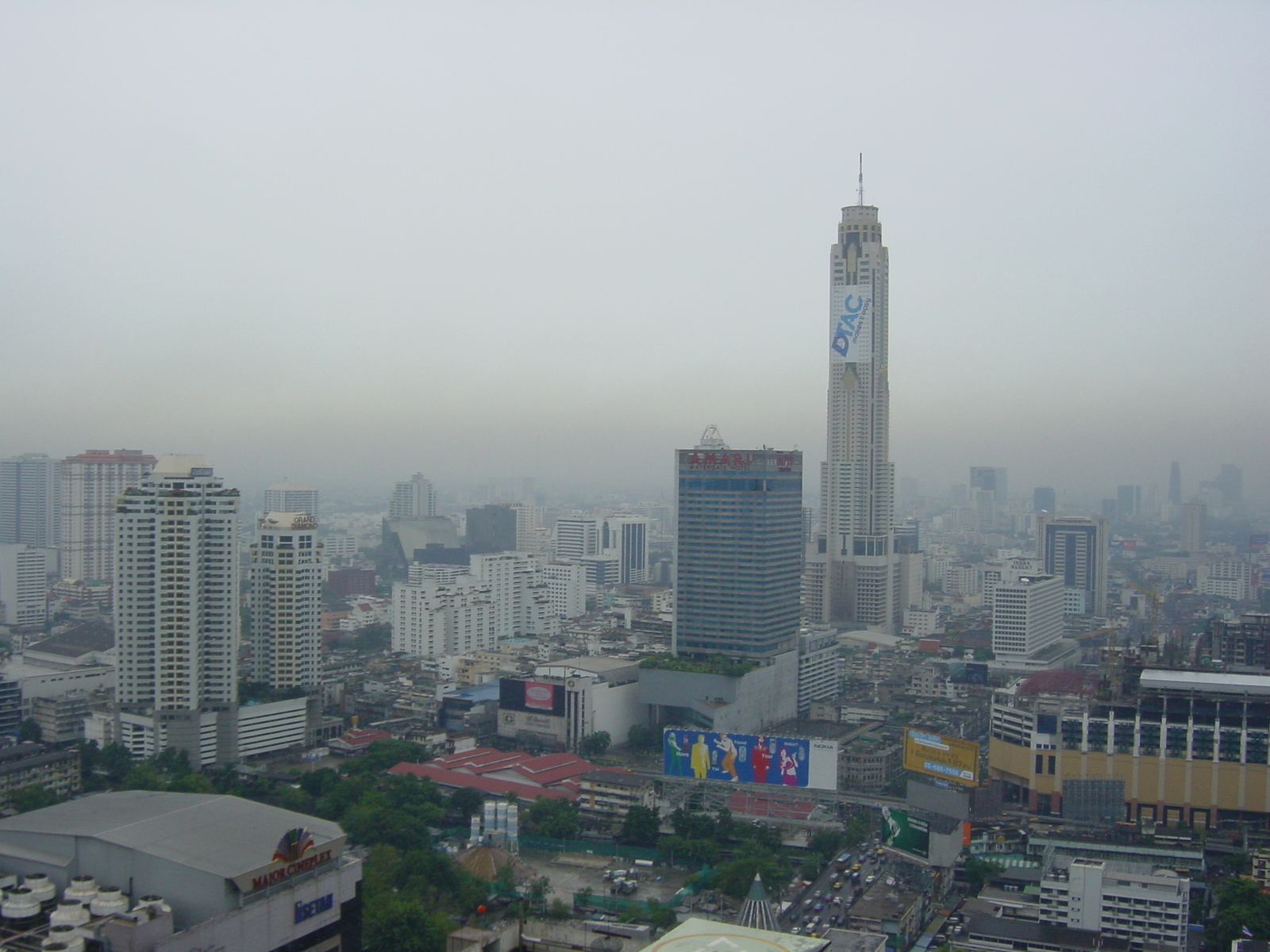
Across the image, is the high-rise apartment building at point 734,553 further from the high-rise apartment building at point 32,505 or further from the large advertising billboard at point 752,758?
the high-rise apartment building at point 32,505

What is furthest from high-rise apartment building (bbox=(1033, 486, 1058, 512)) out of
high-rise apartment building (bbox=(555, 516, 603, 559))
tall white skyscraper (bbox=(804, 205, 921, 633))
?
high-rise apartment building (bbox=(555, 516, 603, 559))

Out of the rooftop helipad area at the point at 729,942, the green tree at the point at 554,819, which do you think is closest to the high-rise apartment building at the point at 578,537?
the green tree at the point at 554,819

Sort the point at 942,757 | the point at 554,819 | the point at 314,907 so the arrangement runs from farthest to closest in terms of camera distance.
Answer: the point at 554,819, the point at 942,757, the point at 314,907

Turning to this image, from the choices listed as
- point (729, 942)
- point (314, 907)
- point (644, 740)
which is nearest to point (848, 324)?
point (644, 740)

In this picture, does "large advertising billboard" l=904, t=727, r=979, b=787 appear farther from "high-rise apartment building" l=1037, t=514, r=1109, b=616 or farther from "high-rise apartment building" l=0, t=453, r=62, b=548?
"high-rise apartment building" l=0, t=453, r=62, b=548

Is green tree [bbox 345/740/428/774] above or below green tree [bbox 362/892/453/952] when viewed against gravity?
below

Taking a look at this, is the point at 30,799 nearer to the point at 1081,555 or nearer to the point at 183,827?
the point at 183,827

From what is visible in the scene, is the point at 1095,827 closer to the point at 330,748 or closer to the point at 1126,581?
the point at 330,748
